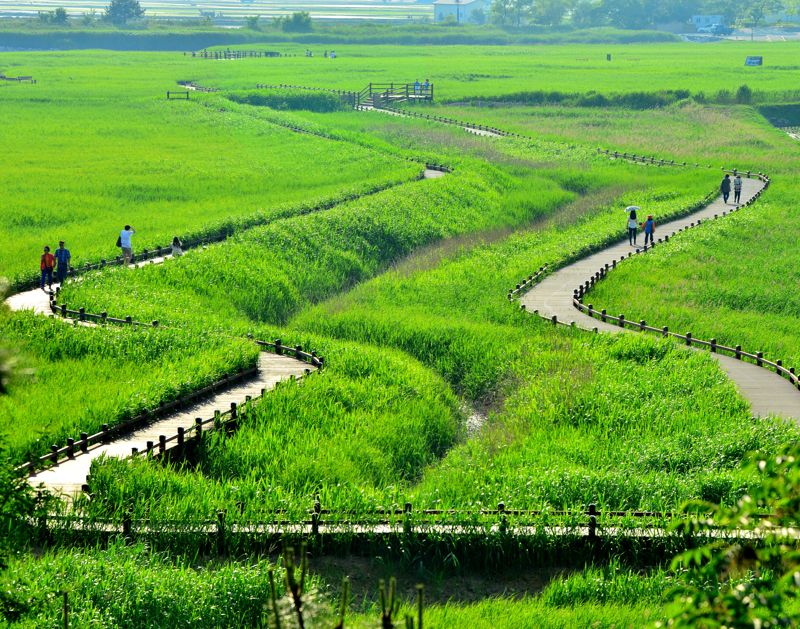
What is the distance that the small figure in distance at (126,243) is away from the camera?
3681 centimetres

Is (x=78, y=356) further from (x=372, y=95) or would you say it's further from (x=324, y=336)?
(x=372, y=95)

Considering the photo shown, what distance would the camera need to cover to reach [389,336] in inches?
1277

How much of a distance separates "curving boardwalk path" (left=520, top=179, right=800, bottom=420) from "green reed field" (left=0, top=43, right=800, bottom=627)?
70 cm

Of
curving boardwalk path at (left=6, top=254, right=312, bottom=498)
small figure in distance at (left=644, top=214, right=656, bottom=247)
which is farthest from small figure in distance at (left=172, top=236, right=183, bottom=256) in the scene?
small figure in distance at (left=644, top=214, right=656, bottom=247)

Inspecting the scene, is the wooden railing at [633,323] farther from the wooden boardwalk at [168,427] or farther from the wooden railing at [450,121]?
the wooden railing at [450,121]

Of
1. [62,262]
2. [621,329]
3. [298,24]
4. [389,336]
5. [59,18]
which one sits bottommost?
[389,336]

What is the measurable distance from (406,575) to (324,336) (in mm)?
15580

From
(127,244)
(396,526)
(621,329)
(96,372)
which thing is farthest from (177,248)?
(396,526)

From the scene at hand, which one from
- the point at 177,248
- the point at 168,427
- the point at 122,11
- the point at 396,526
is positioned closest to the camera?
the point at 396,526

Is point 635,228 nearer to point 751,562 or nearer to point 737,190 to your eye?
point 737,190

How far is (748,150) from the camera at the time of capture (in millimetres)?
74312

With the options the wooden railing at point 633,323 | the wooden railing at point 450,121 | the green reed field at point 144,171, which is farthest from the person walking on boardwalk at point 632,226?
the wooden railing at point 450,121

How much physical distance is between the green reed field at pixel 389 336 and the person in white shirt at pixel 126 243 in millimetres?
1690

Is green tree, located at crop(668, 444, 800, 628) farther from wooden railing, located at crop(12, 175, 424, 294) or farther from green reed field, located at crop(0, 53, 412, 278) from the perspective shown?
green reed field, located at crop(0, 53, 412, 278)
